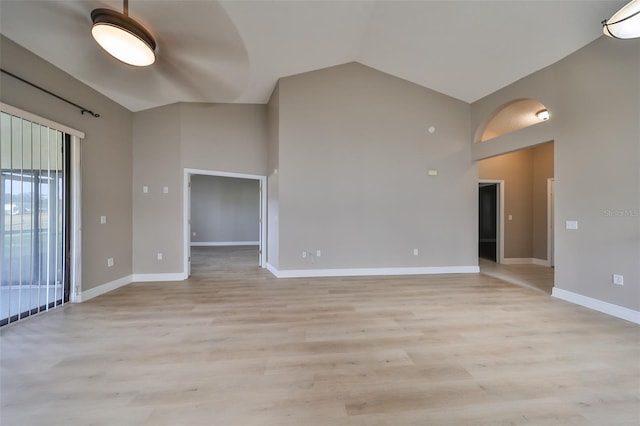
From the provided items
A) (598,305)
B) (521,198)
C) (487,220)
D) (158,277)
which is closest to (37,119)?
(158,277)

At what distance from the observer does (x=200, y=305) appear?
128 inches

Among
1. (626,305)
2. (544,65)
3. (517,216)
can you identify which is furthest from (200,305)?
(517,216)

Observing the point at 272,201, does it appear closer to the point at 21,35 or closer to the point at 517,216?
the point at 21,35

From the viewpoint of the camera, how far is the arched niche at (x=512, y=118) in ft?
15.8

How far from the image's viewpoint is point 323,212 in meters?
4.72

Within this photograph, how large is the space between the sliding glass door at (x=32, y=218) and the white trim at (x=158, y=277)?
1094mm

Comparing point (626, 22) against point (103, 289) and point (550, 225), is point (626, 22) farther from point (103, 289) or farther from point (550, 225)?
point (103, 289)

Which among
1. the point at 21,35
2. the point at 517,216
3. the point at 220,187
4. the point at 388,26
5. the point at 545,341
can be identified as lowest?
the point at 545,341

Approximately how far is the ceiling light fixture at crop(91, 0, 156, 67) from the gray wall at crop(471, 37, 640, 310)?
4968 millimetres

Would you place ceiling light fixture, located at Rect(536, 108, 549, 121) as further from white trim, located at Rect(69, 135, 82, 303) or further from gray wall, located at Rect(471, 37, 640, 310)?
white trim, located at Rect(69, 135, 82, 303)

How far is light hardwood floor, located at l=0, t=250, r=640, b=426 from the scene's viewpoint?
151 centimetres

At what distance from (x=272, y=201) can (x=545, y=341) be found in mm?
4274

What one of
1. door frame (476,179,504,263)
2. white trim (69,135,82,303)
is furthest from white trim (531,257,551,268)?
white trim (69,135,82,303)

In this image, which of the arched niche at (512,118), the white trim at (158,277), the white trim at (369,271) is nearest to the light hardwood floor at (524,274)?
the white trim at (369,271)
